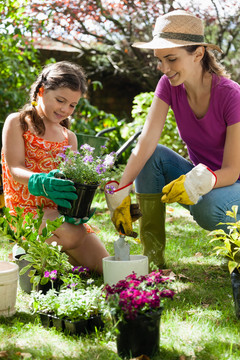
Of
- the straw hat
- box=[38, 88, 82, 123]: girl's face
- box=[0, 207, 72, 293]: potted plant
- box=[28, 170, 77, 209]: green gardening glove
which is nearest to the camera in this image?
box=[0, 207, 72, 293]: potted plant

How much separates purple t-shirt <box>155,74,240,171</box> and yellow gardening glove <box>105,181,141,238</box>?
53 cm

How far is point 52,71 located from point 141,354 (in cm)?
162

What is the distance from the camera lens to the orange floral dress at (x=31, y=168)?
2459 millimetres

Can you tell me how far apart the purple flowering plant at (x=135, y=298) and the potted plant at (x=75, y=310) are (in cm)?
12

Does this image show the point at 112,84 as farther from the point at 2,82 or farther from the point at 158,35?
the point at 158,35

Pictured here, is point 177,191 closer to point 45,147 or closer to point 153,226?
point 153,226

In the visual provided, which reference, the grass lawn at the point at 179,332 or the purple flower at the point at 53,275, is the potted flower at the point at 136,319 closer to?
the grass lawn at the point at 179,332

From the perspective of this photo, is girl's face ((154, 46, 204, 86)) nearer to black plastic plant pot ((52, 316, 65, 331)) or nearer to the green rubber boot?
the green rubber boot

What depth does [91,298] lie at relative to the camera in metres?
1.70

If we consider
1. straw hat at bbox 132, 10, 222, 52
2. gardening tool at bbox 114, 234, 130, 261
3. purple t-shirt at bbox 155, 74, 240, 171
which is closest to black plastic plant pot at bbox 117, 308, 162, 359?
gardening tool at bbox 114, 234, 130, 261

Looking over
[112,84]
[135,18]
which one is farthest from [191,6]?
[112,84]

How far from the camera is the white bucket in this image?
1847mm

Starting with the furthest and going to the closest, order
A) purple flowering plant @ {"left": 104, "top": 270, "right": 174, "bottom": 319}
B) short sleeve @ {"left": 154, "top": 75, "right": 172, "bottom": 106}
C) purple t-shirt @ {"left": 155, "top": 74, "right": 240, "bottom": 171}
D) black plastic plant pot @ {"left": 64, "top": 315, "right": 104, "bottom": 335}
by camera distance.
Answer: short sleeve @ {"left": 154, "top": 75, "right": 172, "bottom": 106} → purple t-shirt @ {"left": 155, "top": 74, "right": 240, "bottom": 171} → black plastic plant pot @ {"left": 64, "top": 315, "right": 104, "bottom": 335} → purple flowering plant @ {"left": 104, "top": 270, "right": 174, "bottom": 319}

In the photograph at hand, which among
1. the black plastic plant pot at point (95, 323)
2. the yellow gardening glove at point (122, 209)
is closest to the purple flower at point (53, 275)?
the black plastic plant pot at point (95, 323)
